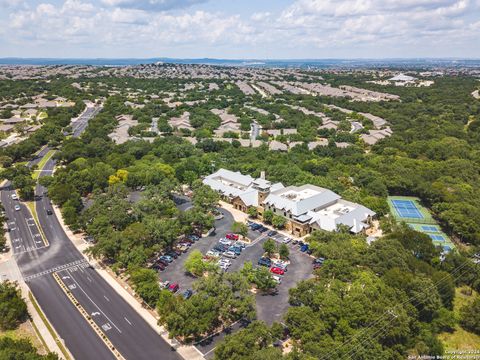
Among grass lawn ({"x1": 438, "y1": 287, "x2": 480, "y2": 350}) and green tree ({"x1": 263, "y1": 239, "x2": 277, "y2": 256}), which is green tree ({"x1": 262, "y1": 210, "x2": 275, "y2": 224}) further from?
grass lawn ({"x1": 438, "y1": 287, "x2": 480, "y2": 350})

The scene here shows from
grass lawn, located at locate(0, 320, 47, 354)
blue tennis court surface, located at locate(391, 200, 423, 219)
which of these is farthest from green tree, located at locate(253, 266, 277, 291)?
blue tennis court surface, located at locate(391, 200, 423, 219)

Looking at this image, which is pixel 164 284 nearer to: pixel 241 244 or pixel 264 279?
pixel 264 279

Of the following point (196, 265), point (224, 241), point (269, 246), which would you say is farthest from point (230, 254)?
point (196, 265)

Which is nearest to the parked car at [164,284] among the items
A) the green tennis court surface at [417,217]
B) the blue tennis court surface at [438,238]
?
the green tennis court surface at [417,217]

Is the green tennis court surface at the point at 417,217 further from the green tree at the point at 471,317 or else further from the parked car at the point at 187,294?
the parked car at the point at 187,294

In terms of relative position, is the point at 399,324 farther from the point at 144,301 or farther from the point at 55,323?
the point at 55,323

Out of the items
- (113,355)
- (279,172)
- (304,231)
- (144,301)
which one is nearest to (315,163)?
(279,172)
